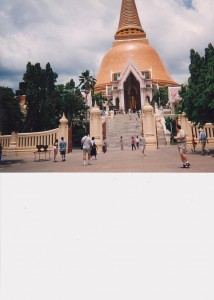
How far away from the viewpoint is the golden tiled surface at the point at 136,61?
20.0 metres

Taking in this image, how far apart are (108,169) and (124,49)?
1950 cm

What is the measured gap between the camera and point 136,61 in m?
20.1

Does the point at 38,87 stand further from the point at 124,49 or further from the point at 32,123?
the point at 124,49

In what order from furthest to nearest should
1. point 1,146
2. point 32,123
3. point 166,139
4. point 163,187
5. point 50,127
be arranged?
point 166,139 < point 50,127 < point 32,123 < point 1,146 < point 163,187

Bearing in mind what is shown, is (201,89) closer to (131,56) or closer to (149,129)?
(149,129)

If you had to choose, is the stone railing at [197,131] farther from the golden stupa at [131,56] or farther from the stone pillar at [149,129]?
the golden stupa at [131,56]

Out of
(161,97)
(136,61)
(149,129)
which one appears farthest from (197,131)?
(136,61)

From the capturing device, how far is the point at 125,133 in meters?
8.60

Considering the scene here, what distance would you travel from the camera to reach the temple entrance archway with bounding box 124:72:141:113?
699 inches

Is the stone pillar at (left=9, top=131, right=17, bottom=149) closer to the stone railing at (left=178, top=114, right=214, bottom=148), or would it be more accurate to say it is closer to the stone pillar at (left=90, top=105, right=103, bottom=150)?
the stone railing at (left=178, top=114, right=214, bottom=148)

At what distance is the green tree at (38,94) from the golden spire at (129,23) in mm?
16400

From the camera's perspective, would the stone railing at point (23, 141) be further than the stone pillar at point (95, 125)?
No

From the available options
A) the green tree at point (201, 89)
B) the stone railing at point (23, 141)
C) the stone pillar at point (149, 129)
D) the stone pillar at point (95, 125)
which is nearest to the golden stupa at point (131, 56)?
the stone pillar at point (95, 125)

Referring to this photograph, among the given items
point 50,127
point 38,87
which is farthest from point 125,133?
point 38,87
